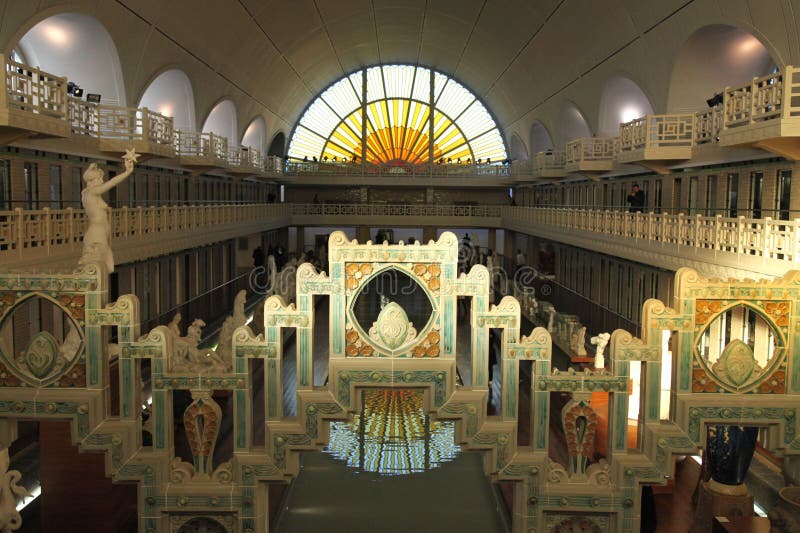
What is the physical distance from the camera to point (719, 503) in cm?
1100

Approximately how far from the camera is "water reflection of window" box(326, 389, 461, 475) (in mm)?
13773

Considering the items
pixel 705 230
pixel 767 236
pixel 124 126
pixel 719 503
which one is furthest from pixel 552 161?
pixel 719 503

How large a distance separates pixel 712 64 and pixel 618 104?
7.80 m

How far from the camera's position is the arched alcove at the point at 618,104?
27312 millimetres

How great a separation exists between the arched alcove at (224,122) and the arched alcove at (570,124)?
16064 millimetres

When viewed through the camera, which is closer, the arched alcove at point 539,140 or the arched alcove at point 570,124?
the arched alcove at point 570,124

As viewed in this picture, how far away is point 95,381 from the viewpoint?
827 cm

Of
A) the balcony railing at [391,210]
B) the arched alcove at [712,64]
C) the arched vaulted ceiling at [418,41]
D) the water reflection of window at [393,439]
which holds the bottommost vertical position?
the water reflection of window at [393,439]

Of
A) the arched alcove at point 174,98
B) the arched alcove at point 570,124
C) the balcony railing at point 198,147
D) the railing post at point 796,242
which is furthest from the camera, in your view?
the arched alcove at point 570,124

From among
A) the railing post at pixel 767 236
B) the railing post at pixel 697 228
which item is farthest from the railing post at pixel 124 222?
the railing post at pixel 767 236

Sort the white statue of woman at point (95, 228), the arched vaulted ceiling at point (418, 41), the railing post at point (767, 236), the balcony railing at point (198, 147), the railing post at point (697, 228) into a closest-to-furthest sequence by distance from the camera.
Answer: the railing post at point (767, 236) → the white statue of woman at point (95, 228) → the railing post at point (697, 228) → the arched vaulted ceiling at point (418, 41) → the balcony railing at point (198, 147)

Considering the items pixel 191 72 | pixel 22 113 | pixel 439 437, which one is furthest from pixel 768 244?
pixel 191 72

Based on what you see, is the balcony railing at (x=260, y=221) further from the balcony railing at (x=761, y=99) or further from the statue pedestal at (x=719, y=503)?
the statue pedestal at (x=719, y=503)

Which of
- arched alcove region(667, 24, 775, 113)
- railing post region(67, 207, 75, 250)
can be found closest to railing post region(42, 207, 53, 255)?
railing post region(67, 207, 75, 250)
